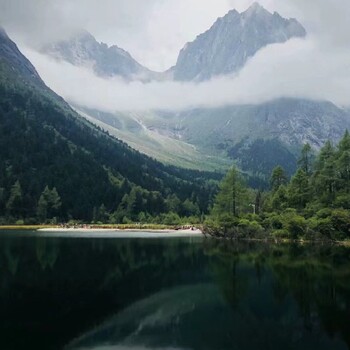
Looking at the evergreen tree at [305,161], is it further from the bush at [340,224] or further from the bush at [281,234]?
the bush at [340,224]

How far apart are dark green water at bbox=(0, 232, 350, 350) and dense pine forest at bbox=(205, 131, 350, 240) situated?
35.6 m

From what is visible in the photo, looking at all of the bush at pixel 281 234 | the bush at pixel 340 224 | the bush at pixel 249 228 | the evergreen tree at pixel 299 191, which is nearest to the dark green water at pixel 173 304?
the bush at pixel 340 224

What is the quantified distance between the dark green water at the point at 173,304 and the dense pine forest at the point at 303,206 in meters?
35.6

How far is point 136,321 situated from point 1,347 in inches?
375

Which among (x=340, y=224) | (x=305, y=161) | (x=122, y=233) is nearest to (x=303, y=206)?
(x=305, y=161)

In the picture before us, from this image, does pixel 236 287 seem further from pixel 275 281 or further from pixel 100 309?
pixel 100 309

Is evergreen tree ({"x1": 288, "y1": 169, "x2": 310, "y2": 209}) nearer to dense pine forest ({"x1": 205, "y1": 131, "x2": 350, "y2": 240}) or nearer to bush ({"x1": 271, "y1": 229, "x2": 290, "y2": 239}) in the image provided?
dense pine forest ({"x1": 205, "y1": 131, "x2": 350, "y2": 240})

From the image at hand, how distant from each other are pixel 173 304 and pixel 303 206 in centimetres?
9008

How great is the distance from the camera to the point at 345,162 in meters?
107

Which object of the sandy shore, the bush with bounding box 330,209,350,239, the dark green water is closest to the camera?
the dark green water

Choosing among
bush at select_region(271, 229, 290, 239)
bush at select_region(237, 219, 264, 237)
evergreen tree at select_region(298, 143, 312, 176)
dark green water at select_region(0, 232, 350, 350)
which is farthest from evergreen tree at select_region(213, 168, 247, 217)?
dark green water at select_region(0, 232, 350, 350)

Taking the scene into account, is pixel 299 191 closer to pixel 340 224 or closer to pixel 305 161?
pixel 305 161

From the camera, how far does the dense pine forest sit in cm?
9469

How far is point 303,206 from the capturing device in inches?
4690
